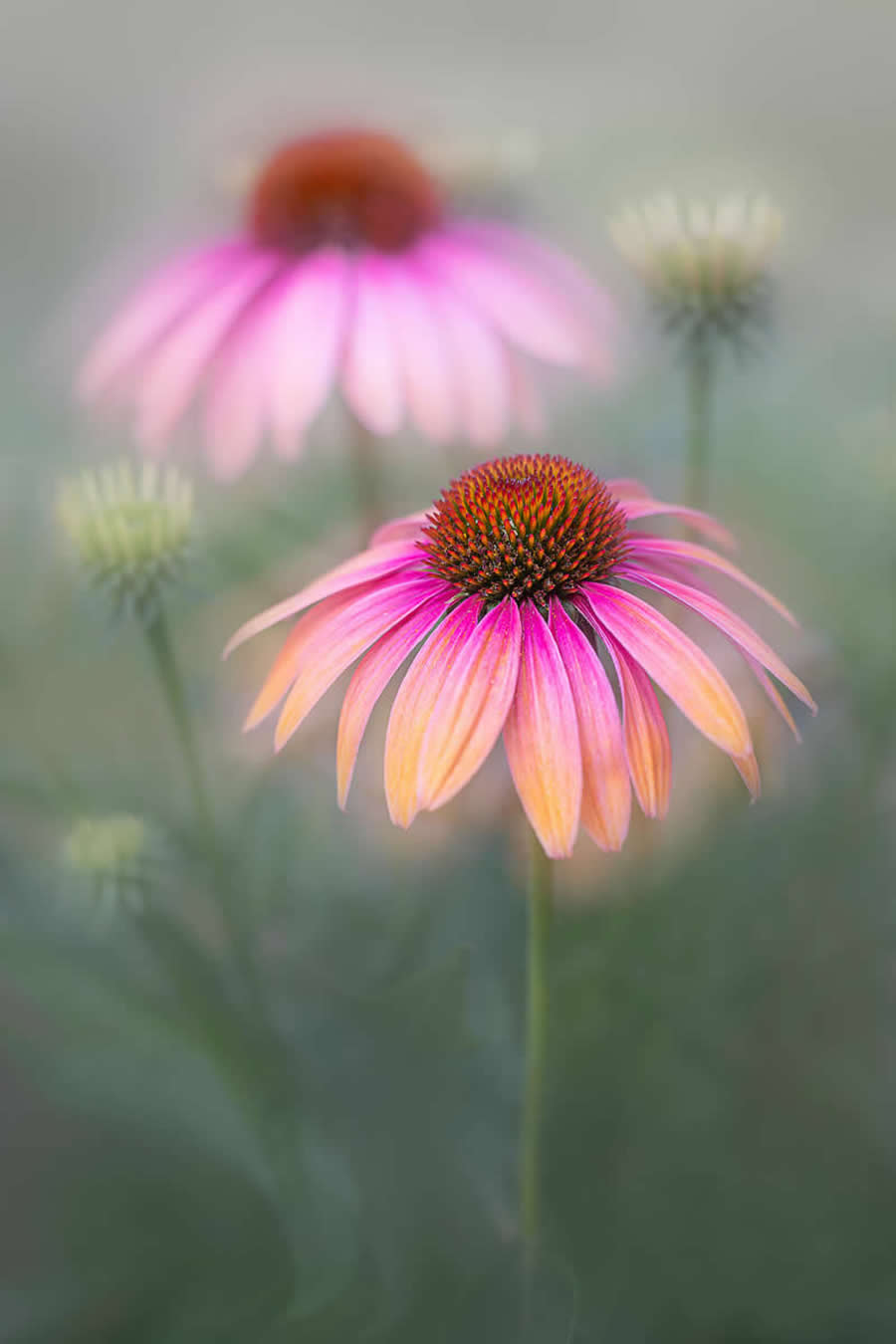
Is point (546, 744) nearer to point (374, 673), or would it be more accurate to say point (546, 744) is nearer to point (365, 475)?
point (374, 673)

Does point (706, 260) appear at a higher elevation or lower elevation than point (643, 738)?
higher

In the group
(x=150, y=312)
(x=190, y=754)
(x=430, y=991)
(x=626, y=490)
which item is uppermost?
(x=150, y=312)

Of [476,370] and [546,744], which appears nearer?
[546,744]

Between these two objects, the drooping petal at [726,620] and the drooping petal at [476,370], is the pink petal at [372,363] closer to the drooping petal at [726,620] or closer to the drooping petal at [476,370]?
the drooping petal at [476,370]

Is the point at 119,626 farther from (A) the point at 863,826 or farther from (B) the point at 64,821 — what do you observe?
(A) the point at 863,826

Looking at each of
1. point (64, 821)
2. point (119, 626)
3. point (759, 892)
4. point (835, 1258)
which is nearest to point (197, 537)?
point (119, 626)

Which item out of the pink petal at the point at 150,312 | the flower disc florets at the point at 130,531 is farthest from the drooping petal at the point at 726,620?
the pink petal at the point at 150,312

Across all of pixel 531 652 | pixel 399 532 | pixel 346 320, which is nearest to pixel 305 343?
pixel 346 320

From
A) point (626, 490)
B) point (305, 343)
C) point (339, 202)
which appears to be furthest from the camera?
point (339, 202)
